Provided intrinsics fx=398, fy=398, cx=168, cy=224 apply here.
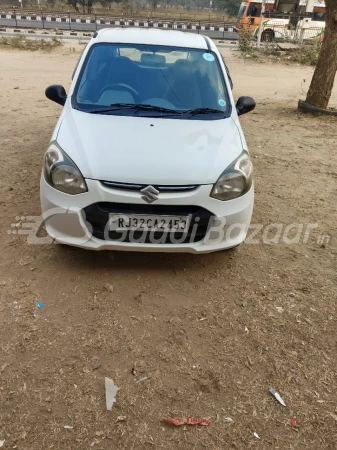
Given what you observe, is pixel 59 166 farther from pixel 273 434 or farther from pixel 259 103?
pixel 259 103

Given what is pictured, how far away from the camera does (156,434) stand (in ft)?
6.85

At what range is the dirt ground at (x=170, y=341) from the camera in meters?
2.12

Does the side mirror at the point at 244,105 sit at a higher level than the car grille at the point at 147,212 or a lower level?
higher

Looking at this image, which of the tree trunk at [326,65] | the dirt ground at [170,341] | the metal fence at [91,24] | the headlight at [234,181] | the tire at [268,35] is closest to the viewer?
the dirt ground at [170,341]

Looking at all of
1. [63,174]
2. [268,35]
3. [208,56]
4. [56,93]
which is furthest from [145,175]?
[268,35]

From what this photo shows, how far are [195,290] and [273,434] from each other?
1253mm

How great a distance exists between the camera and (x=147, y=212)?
9.41 ft

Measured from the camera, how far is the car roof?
4176 millimetres

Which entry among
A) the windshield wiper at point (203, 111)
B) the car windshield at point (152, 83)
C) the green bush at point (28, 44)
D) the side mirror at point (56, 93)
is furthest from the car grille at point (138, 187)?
the green bush at point (28, 44)

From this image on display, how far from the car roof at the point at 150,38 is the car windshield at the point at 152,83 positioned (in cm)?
6

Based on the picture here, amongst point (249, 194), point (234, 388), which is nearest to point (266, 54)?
point (249, 194)

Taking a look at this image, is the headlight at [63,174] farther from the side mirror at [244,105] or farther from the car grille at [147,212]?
the side mirror at [244,105]

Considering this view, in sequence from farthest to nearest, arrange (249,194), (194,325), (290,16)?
(290,16)
(249,194)
(194,325)

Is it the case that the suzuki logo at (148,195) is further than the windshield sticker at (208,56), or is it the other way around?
the windshield sticker at (208,56)
